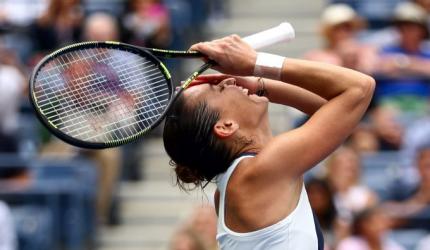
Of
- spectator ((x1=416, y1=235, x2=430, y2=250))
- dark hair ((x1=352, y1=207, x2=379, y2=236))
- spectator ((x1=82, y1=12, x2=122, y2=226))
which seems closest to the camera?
dark hair ((x1=352, y1=207, x2=379, y2=236))

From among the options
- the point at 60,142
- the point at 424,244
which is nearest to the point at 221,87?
the point at 424,244

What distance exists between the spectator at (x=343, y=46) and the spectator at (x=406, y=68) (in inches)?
6.8

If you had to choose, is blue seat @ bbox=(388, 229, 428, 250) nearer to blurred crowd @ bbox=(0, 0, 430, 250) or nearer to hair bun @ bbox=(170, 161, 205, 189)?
blurred crowd @ bbox=(0, 0, 430, 250)

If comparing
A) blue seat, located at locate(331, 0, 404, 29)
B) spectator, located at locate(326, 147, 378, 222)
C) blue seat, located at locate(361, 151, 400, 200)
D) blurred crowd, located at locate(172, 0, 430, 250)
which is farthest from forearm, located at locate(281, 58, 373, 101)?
blue seat, located at locate(331, 0, 404, 29)

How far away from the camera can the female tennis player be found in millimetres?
4172

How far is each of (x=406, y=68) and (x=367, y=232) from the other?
88.8 inches

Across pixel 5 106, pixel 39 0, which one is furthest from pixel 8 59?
pixel 39 0

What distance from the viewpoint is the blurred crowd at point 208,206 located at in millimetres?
7824

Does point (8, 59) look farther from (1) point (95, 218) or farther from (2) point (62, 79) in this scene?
(2) point (62, 79)

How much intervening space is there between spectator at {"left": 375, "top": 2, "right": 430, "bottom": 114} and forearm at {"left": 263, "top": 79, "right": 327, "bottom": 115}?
15.2ft

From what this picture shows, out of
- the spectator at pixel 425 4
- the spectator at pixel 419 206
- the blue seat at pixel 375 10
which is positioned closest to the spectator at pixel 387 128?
the spectator at pixel 419 206

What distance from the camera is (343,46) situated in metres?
9.10

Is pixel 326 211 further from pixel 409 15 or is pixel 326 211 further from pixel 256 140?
pixel 256 140

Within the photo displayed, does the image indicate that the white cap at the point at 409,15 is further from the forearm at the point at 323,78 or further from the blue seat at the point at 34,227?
the forearm at the point at 323,78
